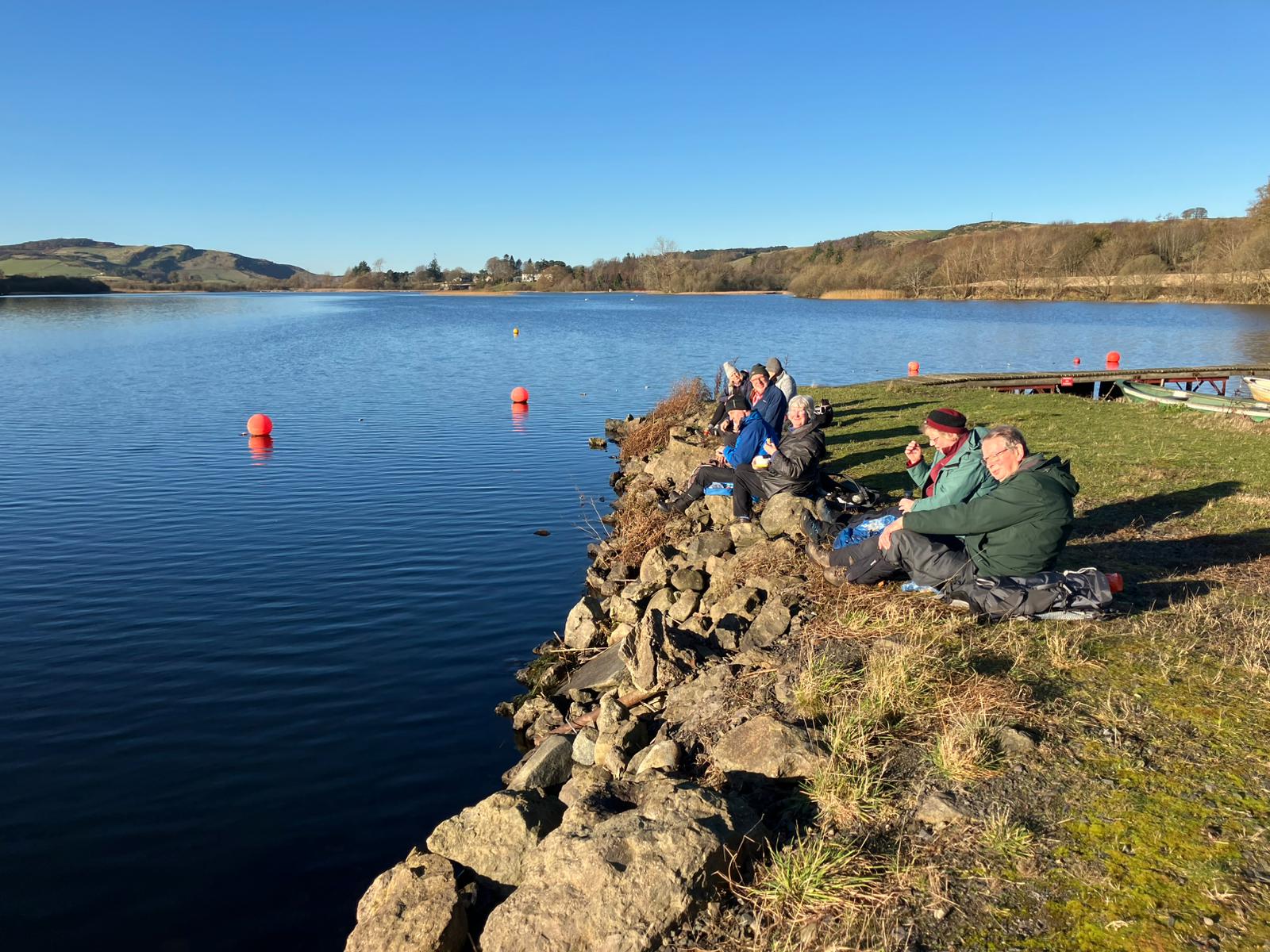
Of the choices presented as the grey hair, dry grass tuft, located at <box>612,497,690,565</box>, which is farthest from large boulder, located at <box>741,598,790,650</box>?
dry grass tuft, located at <box>612,497,690,565</box>

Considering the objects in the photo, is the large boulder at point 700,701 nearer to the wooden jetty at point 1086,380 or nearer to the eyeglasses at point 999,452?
the eyeglasses at point 999,452

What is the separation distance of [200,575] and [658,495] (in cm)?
698

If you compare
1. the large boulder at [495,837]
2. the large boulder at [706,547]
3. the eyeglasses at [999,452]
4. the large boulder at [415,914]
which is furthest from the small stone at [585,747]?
the eyeglasses at [999,452]

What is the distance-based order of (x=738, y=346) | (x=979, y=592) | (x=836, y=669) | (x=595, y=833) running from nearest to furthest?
(x=595, y=833) < (x=836, y=669) < (x=979, y=592) < (x=738, y=346)

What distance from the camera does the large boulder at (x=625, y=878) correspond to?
384 centimetres

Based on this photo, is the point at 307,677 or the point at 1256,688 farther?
the point at 307,677

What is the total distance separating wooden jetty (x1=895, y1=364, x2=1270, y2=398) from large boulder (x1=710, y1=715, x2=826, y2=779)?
20345 mm

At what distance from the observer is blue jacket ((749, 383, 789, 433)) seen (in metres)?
11.5

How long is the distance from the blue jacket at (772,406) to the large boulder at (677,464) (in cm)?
250

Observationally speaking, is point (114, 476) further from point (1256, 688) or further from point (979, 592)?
point (1256, 688)

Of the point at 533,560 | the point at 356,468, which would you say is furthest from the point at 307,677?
the point at 356,468

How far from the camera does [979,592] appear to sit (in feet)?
21.5

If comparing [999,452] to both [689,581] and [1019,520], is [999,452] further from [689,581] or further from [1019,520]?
[689,581]

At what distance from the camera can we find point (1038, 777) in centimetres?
454
